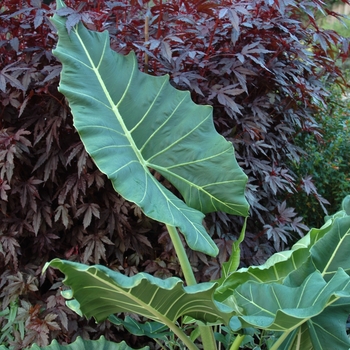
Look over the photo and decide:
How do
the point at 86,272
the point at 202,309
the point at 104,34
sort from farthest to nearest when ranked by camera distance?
the point at 104,34
the point at 202,309
the point at 86,272

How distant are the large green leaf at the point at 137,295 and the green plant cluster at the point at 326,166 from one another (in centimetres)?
137

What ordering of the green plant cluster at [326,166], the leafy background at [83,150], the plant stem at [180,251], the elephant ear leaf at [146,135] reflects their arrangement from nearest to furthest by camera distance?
the elephant ear leaf at [146,135] → the plant stem at [180,251] → the leafy background at [83,150] → the green plant cluster at [326,166]

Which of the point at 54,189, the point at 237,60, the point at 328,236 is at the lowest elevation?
the point at 54,189

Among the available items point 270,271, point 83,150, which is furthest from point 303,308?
point 83,150

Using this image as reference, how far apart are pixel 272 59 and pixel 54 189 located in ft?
3.18

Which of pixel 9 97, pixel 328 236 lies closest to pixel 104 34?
pixel 9 97

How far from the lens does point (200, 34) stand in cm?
142

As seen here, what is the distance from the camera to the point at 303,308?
32.0 inches

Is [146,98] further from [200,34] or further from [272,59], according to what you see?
[272,59]

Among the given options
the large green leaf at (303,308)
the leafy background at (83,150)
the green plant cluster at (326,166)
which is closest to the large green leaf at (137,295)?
the large green leaf at (303,308)

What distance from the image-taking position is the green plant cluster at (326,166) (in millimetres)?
2215

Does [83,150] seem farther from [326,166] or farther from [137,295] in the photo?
[326,166]

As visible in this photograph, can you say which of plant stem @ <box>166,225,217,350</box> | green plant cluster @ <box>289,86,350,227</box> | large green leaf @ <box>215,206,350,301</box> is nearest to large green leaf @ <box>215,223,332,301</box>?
large green leaf @ <box>215,206,350,301</box>

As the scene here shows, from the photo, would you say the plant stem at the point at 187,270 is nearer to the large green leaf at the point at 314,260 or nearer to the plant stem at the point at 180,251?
the plant stem at the point at 180,251
